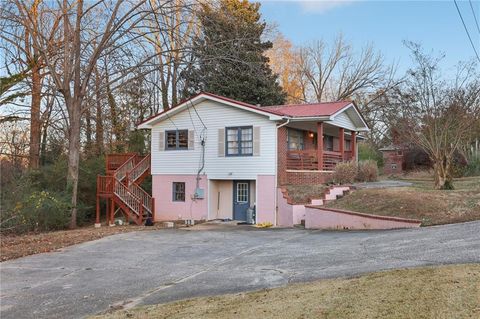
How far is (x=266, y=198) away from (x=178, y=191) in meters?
5.12

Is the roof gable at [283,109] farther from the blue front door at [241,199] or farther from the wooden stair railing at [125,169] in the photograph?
the blue front door at [241,199]

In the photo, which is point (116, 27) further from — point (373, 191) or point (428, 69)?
point (428, 69)

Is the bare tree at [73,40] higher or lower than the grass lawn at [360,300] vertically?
higher

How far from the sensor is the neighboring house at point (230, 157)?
20.2m

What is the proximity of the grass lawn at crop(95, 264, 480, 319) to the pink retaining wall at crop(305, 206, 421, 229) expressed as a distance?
7.19 meters

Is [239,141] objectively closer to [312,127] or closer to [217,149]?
[217,149]

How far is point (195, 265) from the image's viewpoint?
10203 mm

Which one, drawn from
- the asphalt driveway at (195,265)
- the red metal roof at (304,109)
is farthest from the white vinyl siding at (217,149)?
the asphalt driveway at (195,265)

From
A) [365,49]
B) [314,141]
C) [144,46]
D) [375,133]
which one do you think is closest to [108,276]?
[144,46]

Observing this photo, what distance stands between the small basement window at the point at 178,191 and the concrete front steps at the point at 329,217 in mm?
5450

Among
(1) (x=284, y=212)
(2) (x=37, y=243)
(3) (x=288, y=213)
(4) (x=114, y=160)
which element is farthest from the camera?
(4) (x=114, y=160)

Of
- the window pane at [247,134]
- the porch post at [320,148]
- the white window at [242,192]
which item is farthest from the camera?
the porch post at [320,148]

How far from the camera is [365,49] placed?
4372 centimetres

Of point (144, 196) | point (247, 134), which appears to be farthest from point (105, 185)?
point (247, 134)
